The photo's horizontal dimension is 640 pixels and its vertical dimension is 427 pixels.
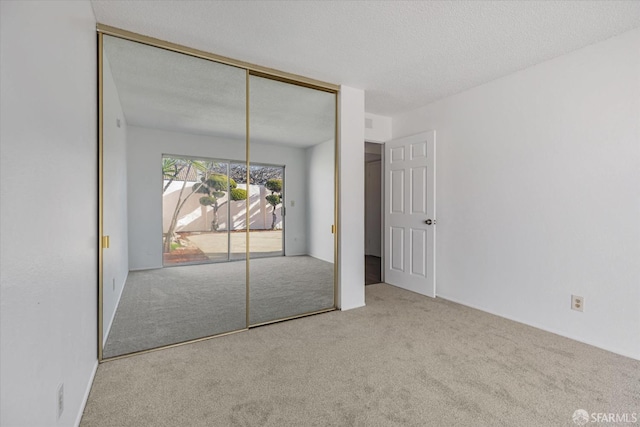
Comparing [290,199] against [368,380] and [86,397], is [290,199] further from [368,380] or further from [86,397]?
[86,397]

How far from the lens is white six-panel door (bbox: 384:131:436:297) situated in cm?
396

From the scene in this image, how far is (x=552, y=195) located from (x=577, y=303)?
3.18 feet

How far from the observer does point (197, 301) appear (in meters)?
2.81

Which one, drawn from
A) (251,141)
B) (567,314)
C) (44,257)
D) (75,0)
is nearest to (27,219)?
(44,257)

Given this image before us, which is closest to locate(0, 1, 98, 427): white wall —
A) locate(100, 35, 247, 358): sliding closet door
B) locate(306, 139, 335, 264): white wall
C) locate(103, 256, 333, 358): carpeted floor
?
locate(100, 35, 247, 358): sliding closet door

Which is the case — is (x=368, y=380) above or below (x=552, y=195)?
below

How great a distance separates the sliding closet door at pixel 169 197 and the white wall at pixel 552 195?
8.22 feet

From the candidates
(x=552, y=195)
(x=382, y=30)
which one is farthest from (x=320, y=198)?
(x=552, y=195)

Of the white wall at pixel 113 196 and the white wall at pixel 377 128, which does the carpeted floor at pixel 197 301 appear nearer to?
the white wall at pixel 113 196

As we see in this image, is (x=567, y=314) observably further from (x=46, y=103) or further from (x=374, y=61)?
(x=46, y=103)

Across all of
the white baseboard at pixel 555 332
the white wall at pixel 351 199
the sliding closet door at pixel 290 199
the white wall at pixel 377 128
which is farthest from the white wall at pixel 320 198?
the white baseboard at pixel 555 332

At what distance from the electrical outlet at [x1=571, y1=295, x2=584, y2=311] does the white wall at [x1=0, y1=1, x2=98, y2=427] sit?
3.62m

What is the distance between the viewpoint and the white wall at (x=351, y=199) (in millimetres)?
3533

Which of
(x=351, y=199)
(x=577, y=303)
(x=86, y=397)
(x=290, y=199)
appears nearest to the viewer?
(x=86, y=397)
